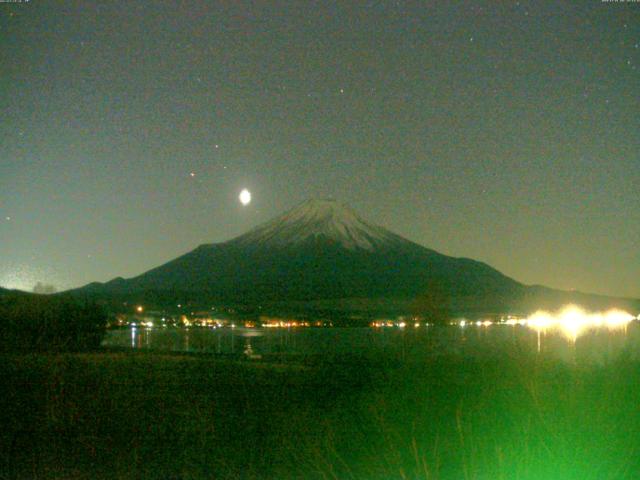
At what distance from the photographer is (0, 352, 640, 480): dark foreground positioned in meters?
8.67

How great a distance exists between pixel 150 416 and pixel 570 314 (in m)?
63.2

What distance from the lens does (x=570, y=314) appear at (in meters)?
70.9

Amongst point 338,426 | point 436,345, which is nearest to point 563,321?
point 436,345

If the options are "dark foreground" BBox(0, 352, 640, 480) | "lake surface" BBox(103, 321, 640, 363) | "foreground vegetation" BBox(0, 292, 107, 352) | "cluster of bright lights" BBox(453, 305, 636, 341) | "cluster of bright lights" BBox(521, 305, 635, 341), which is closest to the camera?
"dark foreground" BBox(0, 352, 640, 480)

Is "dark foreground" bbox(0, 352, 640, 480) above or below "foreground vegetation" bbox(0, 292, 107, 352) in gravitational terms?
below

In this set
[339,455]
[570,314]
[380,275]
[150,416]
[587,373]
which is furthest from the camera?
[380,275]

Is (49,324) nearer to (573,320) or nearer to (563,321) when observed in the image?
(563,321)

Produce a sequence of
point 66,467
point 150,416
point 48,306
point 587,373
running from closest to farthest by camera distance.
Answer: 1. point 66,467
2. point 150,416
3. point 587,373
4. point 48,306

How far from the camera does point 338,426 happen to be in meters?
11.4

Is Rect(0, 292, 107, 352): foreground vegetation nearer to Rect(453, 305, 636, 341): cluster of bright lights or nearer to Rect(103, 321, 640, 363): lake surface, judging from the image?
Rect(103, 321, 640, 363): lake surface

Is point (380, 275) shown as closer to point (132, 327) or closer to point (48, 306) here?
point (132, 327)

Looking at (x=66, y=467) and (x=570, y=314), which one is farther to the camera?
(x=570, y=314)

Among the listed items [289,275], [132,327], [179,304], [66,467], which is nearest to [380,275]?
[289,275]

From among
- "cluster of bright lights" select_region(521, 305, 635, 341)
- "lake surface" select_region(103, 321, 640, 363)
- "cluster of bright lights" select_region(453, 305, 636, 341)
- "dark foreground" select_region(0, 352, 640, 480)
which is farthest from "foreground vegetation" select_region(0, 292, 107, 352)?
"cluster of bright lights" select_region(521, 305, 635, 341)
